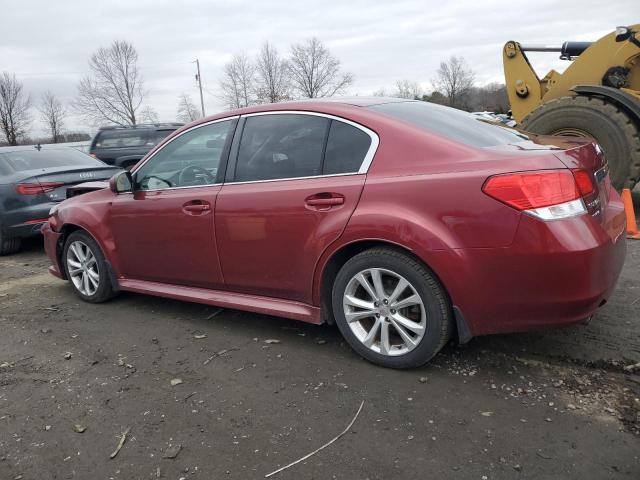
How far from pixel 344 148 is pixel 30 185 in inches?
215

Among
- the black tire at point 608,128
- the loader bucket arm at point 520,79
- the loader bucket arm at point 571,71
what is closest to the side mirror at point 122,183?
the black tire at point 608,128

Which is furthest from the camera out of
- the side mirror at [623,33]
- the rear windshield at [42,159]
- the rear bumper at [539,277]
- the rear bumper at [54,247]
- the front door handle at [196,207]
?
the rear windshield at [42,159]

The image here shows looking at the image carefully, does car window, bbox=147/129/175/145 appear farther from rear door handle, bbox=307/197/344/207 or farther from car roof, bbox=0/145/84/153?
rear door handle, bbox=307/197/344/207

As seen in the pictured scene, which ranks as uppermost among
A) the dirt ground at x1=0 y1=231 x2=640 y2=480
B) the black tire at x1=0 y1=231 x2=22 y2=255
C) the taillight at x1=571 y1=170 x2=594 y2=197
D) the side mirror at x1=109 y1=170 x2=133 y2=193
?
the side mirror at x1=109 y1=170 x2=133 y2=193

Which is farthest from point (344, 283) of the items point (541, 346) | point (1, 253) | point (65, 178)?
point (1, 253)

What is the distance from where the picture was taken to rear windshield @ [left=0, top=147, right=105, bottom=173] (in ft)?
24.2

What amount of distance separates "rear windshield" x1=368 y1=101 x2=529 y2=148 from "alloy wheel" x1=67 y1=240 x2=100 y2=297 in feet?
9.77

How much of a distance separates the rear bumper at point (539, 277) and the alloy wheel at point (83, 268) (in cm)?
335

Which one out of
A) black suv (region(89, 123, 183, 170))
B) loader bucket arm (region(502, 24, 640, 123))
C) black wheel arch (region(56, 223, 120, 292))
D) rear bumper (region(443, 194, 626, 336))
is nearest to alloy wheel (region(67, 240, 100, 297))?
black wheel arch (region(56, 223, 120, 292))

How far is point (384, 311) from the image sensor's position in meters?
3.10

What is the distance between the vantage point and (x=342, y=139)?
3.26 meters

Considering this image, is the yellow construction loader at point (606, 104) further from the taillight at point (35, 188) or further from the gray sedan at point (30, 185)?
the taillight at point (35, 188)

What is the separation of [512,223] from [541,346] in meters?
1.12

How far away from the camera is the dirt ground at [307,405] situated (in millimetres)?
2387
